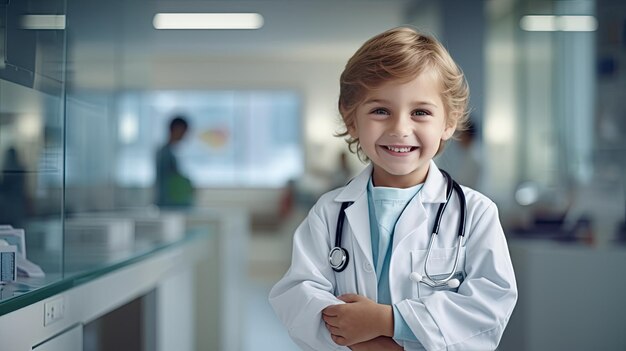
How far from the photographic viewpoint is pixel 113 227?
277cm

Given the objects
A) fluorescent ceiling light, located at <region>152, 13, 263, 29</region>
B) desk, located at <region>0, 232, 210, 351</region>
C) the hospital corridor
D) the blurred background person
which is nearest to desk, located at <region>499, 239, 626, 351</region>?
the hospital corridor

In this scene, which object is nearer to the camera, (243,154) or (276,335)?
(276,335)

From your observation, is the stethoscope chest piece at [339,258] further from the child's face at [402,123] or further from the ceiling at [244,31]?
the ceiling at [244,31]

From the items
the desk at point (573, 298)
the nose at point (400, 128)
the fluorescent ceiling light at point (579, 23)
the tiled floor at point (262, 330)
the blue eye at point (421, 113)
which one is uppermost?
the fluorescent ceiling light at point (579, 23)

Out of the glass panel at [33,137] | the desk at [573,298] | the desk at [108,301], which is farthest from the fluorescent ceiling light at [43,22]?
the desk at [573,298]

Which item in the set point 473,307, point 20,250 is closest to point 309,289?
point 473,307

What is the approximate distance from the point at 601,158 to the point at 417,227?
4056 millimetres

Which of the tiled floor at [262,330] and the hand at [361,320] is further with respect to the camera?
the tiled floor at [262,330]

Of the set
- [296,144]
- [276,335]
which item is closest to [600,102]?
[276,335]

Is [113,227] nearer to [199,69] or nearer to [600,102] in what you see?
[600,102]

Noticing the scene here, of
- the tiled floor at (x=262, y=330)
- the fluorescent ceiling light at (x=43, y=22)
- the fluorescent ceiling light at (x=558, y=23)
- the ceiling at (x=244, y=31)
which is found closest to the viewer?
the fluorescent ceiling light at (x=43, y=22)

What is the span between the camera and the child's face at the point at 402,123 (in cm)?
146

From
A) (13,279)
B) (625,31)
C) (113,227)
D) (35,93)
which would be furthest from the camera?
(625,31)

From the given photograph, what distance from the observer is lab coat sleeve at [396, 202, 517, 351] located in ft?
4.66
